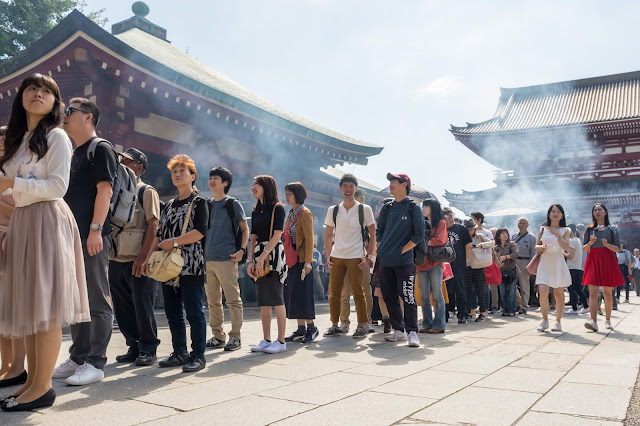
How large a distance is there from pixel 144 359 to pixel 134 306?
0.47 metres

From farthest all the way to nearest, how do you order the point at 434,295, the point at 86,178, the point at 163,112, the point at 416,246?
1. the point at 163,112
2. the point at 434,295
3. the point at 416,246
4. the point at 86,178

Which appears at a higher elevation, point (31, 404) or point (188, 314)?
point (188, 314)

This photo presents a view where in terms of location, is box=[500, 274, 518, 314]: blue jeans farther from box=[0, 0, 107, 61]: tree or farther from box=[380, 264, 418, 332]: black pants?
→ box=[0, 0, 107, 61]: tree

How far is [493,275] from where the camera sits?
8516mm

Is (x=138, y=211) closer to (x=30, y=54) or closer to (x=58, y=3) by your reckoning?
(x=30, y=54)

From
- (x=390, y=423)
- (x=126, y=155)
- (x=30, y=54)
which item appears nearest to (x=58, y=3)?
(x=30, y=54)

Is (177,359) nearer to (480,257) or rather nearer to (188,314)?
(188,314)

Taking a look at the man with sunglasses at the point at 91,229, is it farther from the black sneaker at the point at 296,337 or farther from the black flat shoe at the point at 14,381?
the black sneaker at the point at 296,337

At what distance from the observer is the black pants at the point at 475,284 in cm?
803

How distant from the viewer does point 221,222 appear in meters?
4.73

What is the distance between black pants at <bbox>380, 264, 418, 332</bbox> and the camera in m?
5.13

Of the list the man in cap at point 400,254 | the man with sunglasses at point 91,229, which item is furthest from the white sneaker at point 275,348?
the man with sunglasses at point 91,229

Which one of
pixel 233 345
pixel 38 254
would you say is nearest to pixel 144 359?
pixel 233 345

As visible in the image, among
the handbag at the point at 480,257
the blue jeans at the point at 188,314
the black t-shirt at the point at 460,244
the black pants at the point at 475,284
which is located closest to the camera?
the blue jeans at the point at 188,314
